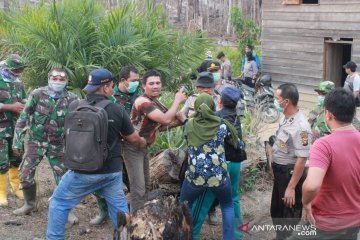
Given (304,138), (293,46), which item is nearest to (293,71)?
(293,46)

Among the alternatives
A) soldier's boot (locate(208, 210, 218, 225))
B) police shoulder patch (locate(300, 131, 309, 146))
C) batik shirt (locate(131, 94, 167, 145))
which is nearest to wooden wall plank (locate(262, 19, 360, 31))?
soldier's boot (locate(208, 210, 218, 225))

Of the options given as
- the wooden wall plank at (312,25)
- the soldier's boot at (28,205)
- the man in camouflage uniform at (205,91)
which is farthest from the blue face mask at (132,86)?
the wooden wall plank at (312,25)

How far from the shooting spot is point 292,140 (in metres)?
4.68

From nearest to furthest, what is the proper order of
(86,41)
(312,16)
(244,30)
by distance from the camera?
(86,41), (312,16), (244,30)

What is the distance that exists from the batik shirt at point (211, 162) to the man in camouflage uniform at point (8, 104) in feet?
8.36

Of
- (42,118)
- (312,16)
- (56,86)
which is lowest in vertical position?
(42,118)

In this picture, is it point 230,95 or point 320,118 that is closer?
point 230,95

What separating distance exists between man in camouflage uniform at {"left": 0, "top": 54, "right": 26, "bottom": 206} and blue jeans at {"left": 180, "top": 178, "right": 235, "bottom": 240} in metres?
2.48

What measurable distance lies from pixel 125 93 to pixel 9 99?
1478 mm

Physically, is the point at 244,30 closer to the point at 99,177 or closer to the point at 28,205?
the point at 28,205

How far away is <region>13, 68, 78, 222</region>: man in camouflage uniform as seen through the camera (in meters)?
5.48

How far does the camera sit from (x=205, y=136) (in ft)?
15.1

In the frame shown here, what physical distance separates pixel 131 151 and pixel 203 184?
92 cm

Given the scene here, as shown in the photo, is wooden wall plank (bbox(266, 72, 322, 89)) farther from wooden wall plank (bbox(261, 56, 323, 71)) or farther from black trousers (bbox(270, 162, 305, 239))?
black trousers (bbox(270, 162, 305, 239))
